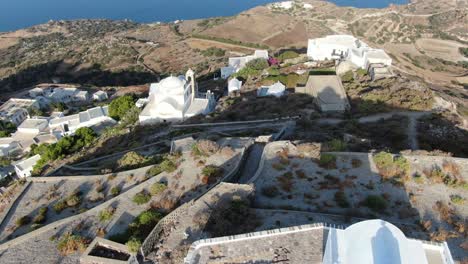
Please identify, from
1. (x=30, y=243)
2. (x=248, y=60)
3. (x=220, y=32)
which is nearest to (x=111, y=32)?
(x=220, y=32)

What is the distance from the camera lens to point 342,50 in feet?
167

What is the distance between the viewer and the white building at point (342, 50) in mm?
44969

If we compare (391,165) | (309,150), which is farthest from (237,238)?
(391,165)

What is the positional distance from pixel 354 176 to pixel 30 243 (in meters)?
15.1

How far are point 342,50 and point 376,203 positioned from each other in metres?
38.6

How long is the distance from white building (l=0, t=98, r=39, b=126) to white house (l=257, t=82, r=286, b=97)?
38.0 metres

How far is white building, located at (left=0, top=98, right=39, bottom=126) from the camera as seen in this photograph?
55406 mm

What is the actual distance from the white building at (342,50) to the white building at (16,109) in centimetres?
4386

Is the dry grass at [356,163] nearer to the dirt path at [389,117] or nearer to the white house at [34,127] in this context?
the dirt path at [389,117]

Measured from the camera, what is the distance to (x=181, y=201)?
17.3 m

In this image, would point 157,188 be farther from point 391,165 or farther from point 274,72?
point 274,72

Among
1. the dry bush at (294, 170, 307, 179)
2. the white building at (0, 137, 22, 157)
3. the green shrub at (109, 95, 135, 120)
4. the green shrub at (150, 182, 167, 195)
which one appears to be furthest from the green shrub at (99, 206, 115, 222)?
the white building at (0, 137, 22, 157)

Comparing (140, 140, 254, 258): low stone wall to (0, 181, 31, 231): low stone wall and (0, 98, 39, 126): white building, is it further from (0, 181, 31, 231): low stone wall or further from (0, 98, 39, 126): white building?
(0, 98, 39, 126): white building

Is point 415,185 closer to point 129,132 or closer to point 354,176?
point 354,176
